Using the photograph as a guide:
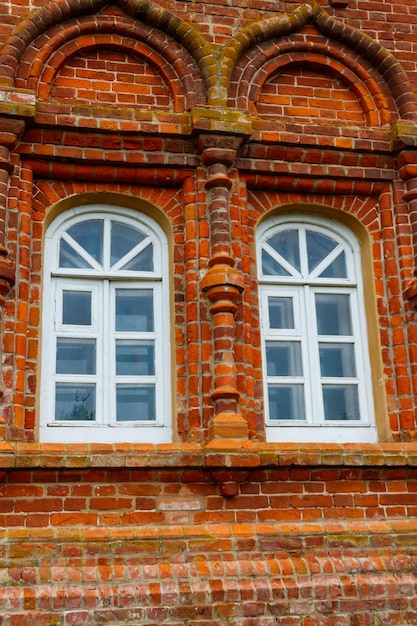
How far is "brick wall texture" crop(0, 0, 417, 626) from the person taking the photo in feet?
18.9

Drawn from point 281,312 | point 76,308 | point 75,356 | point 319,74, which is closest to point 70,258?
point 76,308

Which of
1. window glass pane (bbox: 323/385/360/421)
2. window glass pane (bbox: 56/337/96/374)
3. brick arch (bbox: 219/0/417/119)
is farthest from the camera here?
brick arch (bbox: 219/0/417/119)

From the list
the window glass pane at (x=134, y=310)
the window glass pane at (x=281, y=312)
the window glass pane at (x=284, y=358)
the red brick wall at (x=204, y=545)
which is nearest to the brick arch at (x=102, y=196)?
the window glass pane at (x=134, y=310)

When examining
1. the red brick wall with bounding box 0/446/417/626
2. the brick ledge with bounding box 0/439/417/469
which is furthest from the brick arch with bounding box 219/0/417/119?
the red brick wall with bounding box 0/446/417/626

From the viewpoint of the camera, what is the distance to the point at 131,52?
7.25 metres

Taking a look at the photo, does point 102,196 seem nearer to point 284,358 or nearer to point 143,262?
point 143,262

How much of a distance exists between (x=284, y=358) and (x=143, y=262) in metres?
1.40

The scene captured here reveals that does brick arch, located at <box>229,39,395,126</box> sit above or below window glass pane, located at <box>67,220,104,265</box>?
above

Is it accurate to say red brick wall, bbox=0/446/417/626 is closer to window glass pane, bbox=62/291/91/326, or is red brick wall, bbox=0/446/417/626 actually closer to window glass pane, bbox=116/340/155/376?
window glass pane, bbox=116/340/155/376

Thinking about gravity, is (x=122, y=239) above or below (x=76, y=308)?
above

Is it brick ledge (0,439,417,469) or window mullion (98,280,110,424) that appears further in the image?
window mullion (98,280,110,424)

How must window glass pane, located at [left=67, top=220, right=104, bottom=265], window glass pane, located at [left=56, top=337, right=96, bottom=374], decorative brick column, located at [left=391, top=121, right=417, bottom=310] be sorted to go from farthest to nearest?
1. decorative brick column, located at [left=391, top=121, right=417, bottom=310]
2. window glass pane, located at [left=67, top=220, right=104, bottom=265]
3. window glass pane, located at [left=56, top=337, right=96, bottom=374]

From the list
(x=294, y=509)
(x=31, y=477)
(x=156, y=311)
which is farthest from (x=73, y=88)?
(x=294, y=509)

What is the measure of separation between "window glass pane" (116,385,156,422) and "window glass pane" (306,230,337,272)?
1799 millimetres
